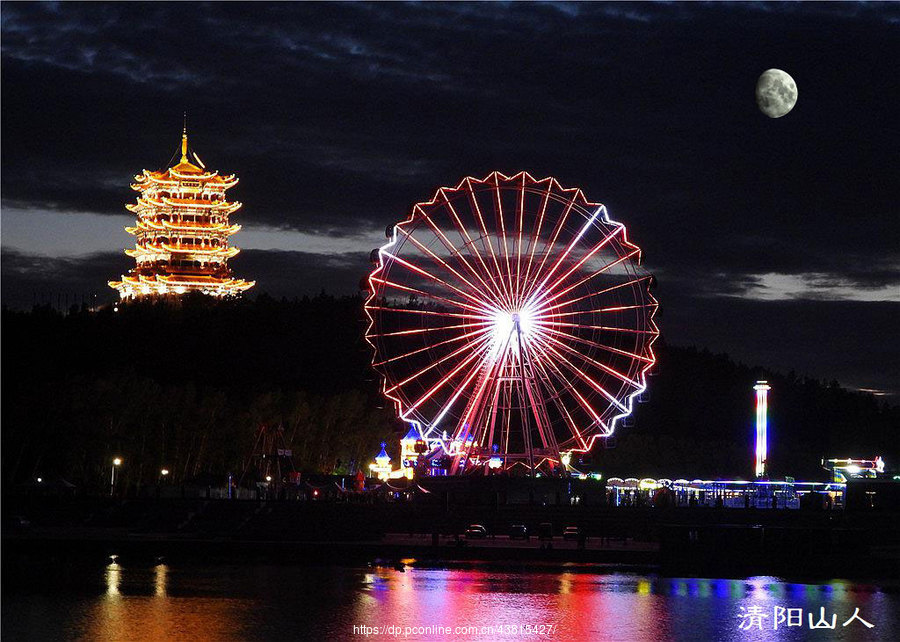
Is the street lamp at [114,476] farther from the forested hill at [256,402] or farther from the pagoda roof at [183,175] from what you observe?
the pagoda roof at [183,175]

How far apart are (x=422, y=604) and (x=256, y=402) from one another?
189 ft

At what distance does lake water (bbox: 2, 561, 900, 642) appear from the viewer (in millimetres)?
45719

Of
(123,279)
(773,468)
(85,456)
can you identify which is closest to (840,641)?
(85,456)

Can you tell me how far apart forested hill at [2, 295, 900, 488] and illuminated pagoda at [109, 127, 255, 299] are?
5587 mm

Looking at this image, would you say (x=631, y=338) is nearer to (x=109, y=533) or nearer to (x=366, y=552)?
(x=366, y=552)

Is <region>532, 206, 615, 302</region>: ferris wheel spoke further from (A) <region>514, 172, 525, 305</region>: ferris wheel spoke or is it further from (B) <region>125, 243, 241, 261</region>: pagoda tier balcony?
(B) <region>125, 243, 241, 261</region>: pagoda tier balcony

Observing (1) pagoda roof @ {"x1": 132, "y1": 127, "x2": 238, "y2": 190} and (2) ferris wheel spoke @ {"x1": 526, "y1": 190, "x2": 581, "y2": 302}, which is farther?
(1) pagoda roof @ {"x1": 132, "y1": 127, "x2": 238, "y2": 190}

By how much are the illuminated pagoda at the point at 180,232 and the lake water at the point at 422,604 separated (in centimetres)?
10568

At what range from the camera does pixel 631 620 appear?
48.5 m

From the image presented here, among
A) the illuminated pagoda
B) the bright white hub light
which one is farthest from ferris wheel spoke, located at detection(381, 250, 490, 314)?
the illuminated pagoda

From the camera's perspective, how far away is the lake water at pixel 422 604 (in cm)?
4572

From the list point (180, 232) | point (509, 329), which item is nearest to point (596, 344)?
point (509, 329)

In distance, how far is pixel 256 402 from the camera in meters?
106

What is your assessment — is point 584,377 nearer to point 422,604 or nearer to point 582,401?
point 582,401
